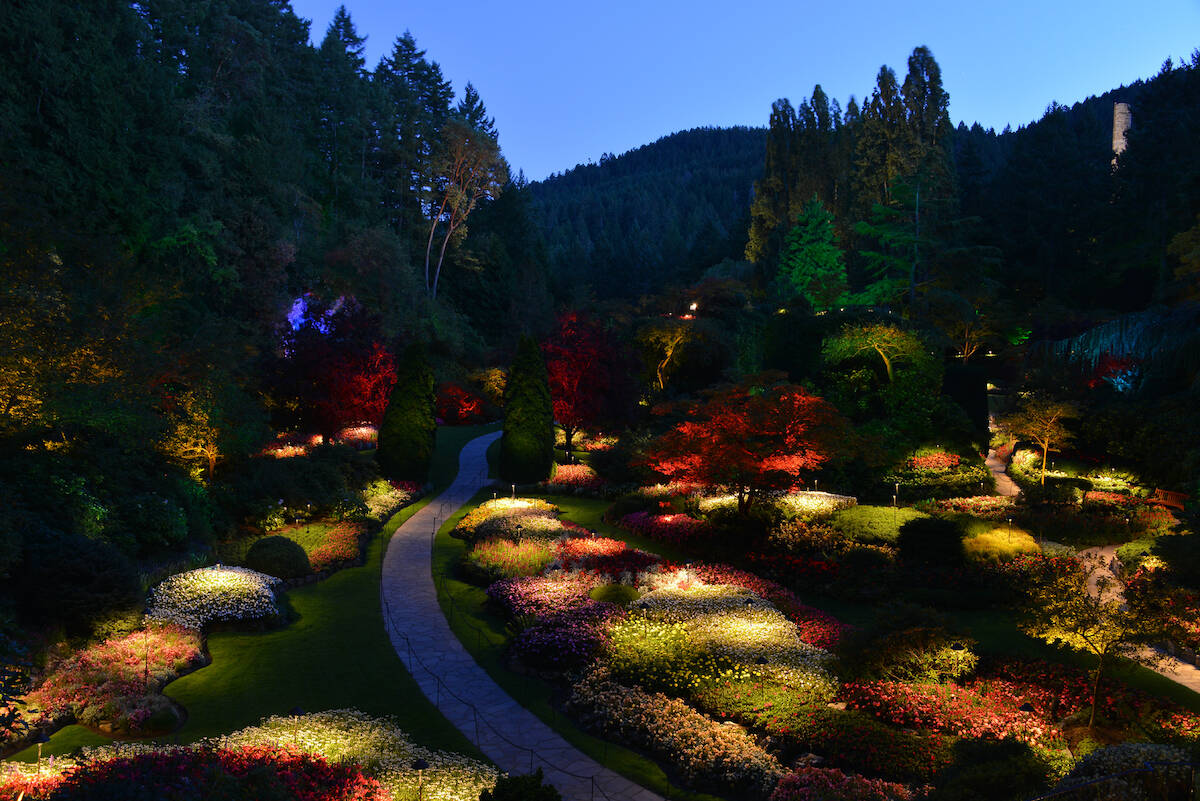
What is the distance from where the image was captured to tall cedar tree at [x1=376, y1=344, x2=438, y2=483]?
25.8m

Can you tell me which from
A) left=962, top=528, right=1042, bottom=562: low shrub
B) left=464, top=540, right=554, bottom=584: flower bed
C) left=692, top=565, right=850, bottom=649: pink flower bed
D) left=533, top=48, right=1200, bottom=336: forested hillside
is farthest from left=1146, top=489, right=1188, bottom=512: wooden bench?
left=464, top=540, right=554, bottom=584: flower bed

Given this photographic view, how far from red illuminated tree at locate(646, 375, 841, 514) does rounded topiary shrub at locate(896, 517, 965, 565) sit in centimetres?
285

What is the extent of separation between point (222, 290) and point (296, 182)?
11.3 m

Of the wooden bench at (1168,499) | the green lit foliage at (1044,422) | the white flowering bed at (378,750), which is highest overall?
the green lit foliage at (1044,422)

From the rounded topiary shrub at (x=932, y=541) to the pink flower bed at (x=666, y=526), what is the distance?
16.5 feet

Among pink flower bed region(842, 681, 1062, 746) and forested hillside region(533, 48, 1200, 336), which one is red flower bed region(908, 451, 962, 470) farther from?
pink flower bed region(842, 681, 1062, 746)

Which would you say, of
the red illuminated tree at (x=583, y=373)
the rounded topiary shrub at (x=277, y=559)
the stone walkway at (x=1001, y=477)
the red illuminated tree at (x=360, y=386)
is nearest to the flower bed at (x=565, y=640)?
the rounded topiary shrub at (x=277, y=559)

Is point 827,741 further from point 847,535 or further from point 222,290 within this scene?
point 222,290

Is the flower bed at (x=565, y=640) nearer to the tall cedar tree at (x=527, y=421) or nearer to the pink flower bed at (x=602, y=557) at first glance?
the pink flower bed at (x=602, y=557)

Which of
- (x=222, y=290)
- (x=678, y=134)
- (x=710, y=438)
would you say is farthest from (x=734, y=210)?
(x=710, y=438)

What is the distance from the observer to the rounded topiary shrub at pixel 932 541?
56.0ft

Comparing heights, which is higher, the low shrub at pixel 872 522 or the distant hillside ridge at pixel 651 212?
the distant hillside ridge at pixel 651 212

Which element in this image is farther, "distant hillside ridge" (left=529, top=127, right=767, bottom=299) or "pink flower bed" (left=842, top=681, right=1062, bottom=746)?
"distant hillside ridge" (left=529, top=127, right=767, bottom=299)

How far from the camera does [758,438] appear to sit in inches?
755
